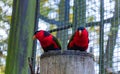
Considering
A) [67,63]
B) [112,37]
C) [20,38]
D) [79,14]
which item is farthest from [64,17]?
[67,63]

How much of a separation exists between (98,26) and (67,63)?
1723mm

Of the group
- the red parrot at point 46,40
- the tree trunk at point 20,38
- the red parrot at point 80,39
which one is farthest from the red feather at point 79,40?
the tree trunk at point 20,38

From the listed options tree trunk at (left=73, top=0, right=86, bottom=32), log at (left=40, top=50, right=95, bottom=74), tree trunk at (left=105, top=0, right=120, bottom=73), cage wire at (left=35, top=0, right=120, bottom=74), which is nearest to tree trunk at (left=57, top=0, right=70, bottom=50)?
cage wire at (left=35, top=0, right=120, bottom=74)

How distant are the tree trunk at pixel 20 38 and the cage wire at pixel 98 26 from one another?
47 cm

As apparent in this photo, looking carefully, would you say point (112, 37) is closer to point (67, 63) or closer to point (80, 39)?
point (80, 39)

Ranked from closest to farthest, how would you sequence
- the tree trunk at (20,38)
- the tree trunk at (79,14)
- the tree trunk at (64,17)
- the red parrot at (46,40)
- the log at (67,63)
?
the log at (67,63) < the tree trunk at (20,38) < the red parrot at (46,40) < the tree trunk at (79,14) < the tree trunk at (64,17)

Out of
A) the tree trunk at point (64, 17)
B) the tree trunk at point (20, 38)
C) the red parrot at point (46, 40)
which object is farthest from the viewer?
the tree trunk at point (64, 17)

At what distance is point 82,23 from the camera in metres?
2.58

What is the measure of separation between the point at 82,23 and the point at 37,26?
0.50m

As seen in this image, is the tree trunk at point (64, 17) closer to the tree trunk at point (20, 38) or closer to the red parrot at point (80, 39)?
the red parrot at point (80, 39)

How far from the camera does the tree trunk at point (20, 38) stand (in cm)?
196

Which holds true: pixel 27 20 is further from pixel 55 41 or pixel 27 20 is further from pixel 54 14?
pixel 54 14

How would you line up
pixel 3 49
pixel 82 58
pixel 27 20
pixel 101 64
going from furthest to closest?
pixel 3 49 < pixel 101 64 < pixel 27 20 < pixel 82 58

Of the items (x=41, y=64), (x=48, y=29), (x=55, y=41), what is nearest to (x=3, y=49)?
(x=48, y=29)
